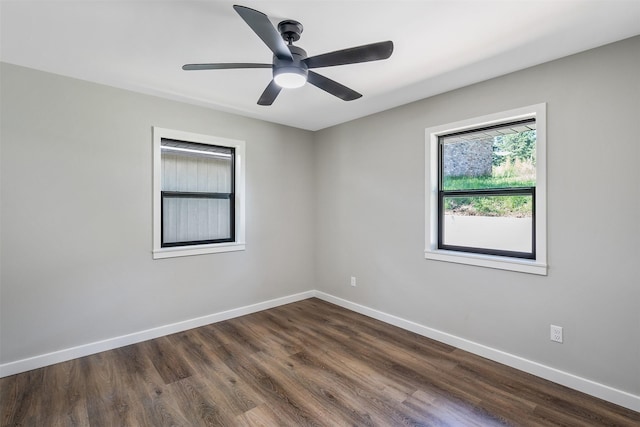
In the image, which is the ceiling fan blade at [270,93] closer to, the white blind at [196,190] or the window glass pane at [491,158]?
the white blind at [196,190]

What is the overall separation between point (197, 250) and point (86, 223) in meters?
1.09

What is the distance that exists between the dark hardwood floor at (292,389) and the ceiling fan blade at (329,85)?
2275 millimetres

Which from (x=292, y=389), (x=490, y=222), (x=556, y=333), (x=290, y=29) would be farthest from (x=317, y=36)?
(x=556, y=333)

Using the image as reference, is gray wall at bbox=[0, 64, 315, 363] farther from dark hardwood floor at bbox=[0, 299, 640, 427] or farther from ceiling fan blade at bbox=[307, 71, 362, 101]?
ceiling fan blade at bbox=[307, 71, 362, 101]

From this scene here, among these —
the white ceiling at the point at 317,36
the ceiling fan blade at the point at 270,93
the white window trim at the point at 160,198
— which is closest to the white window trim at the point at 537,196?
the white ceiling at the point at 317,36

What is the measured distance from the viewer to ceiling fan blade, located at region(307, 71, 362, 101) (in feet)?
6.89

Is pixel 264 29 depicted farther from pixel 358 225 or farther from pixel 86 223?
pixel 358 225

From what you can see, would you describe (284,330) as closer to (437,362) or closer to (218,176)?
(437,362)

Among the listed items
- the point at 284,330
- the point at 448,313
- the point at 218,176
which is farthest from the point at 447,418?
the point at 218,176

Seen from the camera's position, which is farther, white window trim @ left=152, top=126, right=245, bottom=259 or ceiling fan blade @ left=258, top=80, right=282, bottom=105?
white window trim @ left=152, top=126, right=245, bottom=259

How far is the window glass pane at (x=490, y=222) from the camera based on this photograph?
8.89 ft

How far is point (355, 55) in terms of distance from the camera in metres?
1.79

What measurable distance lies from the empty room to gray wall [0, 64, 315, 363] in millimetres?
19

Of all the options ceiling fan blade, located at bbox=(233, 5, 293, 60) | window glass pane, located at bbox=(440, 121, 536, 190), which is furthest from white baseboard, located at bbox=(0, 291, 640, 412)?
ceiling fan blade, located at bbox=(233, 5, 293, 60)
